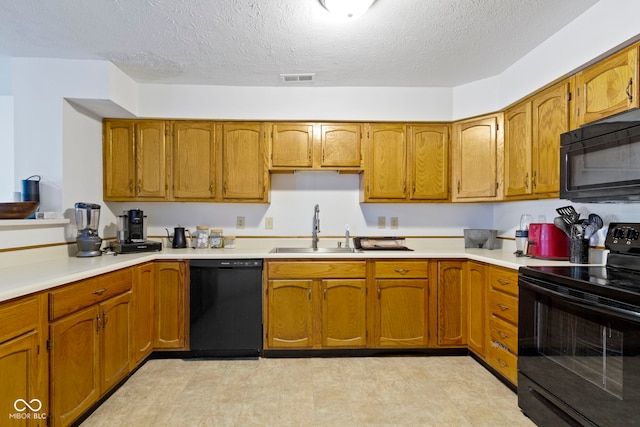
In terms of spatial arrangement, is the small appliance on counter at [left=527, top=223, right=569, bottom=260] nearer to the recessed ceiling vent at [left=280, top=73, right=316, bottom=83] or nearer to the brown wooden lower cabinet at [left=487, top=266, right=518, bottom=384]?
the brown wooden lower cabinet at [left=487, top=266, right=518, bottom=384]

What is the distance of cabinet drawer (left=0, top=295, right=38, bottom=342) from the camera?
142 centimetres

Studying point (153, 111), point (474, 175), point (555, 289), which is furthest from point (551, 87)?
point (153, 111)

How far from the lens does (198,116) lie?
3.11 m

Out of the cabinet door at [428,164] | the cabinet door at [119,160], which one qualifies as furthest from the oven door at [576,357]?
the cabinet door at [119,160]

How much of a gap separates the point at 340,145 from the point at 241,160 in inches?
35.9

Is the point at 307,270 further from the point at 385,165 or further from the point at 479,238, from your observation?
the point at 479,238

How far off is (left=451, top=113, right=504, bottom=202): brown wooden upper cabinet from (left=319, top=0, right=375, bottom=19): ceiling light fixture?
5.29ft

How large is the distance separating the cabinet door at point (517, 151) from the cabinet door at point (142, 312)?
2.97 metres

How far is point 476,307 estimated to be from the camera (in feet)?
8.93

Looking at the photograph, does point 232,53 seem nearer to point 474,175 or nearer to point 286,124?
point 286,124

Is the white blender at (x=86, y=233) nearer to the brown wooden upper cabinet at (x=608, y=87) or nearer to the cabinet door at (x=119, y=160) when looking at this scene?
the cabinet door at (x=119, y=160)

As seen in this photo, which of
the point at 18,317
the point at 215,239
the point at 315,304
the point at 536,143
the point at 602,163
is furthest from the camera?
the point at 215,239

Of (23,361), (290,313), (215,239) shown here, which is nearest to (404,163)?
(290,313)

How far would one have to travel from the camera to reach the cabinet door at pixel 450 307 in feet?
9.36
